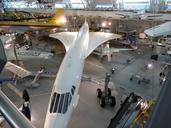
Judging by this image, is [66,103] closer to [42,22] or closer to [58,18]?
[58,18]

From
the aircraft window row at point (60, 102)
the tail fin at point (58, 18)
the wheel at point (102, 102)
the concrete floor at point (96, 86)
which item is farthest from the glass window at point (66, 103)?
the tail fin at point (58, 18)

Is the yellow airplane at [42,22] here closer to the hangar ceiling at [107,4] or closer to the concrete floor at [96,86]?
the concrete floor at [96,86]

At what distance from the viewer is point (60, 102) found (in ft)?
20.8

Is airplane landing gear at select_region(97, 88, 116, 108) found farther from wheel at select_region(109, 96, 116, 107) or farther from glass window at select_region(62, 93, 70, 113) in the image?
glass window at select_region(62, 93, 70, 113)

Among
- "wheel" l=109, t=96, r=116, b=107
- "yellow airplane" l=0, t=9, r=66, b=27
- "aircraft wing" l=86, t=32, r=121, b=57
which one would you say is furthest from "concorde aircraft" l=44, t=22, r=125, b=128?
"yellow airplane" l=0, t=9, r=66, b=27

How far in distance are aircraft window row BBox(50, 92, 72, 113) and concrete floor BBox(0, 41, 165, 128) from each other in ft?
4.65

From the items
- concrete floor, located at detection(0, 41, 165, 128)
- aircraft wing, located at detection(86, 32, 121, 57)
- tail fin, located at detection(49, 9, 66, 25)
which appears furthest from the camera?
tail fin, located at detection(49, 9, 66, 25)

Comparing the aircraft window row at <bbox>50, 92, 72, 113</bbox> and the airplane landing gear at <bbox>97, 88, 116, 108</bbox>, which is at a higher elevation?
the aircraft window row at <bbox>50, 92, 72, 113</bbox>

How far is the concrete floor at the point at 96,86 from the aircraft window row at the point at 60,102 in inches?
55.8

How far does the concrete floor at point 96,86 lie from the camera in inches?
320

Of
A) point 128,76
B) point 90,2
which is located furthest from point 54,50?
point 90,2

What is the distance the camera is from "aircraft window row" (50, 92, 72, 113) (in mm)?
6215

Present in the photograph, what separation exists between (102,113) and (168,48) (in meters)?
6.93

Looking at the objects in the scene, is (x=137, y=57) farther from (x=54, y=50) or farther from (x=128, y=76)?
(x=54, y=50)
